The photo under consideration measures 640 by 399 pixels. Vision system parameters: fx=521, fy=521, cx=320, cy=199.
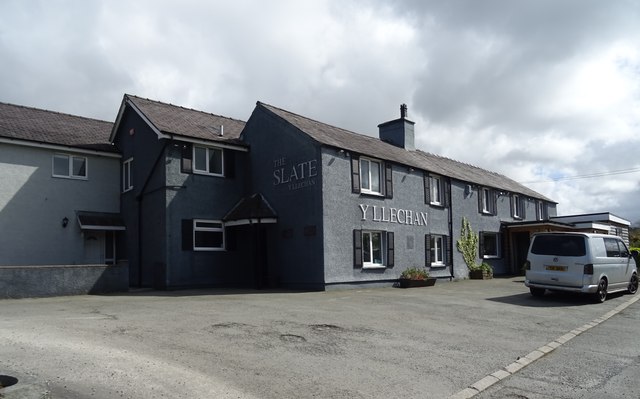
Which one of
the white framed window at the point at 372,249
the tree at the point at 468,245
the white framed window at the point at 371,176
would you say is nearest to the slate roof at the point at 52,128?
the white framed window at the point at 371,176

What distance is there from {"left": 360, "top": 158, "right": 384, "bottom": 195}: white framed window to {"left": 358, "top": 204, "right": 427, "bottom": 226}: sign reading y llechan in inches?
26.2

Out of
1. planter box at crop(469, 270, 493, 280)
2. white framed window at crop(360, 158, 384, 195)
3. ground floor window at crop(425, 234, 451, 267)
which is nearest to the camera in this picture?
white framed window at crop(360, 158, 384, 195)

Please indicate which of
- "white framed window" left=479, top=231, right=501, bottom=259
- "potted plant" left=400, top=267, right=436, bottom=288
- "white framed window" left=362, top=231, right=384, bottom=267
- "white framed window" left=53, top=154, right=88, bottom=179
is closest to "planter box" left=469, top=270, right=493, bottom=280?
"white framed window" left=479, top=231, right=501, bottom=259

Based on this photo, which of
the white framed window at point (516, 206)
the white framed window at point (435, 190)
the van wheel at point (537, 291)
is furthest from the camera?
the white framed window at point (516, 206)

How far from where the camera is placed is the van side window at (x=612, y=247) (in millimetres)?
15548

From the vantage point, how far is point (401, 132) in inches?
1043

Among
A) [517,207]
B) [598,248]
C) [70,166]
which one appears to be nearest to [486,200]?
[517,207]

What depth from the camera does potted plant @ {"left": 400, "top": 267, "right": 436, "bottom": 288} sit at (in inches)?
772

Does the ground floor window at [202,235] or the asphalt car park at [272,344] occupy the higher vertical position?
the ground floor window at [202,235]

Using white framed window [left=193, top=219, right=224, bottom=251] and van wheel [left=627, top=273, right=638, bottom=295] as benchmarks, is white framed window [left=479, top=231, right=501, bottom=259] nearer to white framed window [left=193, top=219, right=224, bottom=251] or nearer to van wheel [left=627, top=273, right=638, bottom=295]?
van wheel [left=627, top=273, right=638, bottom=295]

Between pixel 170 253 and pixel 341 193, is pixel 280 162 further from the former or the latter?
pixel 170 253

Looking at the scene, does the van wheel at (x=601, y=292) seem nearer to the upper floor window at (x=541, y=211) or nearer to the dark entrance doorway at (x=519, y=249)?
the dark entrance doorway at (x=519, y=249)

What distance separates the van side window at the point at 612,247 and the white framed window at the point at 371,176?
7967 millimetres

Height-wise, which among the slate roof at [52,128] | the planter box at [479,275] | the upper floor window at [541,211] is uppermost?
the slate roof at [52,128]
